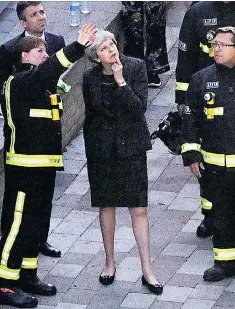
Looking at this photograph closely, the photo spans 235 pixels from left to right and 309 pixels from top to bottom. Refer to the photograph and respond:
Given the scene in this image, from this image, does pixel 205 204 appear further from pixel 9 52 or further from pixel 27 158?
pixel 9 52

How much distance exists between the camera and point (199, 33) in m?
10.8

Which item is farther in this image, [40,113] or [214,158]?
[214,158]

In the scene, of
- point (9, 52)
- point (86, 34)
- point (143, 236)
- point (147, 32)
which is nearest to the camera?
point (86, 34)

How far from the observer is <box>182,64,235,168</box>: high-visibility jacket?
9.91 meters

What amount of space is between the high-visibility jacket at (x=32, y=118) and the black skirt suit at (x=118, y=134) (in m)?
0.29

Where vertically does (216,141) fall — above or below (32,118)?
below

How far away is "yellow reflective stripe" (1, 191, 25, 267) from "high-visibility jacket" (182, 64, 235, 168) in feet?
4.12

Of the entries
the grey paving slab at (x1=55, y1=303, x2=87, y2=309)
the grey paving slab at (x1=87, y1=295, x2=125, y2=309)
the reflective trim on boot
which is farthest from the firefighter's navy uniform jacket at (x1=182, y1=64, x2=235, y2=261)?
the reflective trim on boot

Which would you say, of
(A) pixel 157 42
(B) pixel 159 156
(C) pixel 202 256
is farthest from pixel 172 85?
(C) pixel 202 256

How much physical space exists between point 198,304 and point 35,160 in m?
1.52

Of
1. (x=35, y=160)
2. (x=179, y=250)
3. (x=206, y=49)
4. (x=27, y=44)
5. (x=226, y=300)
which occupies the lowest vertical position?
(x=179, y=250)

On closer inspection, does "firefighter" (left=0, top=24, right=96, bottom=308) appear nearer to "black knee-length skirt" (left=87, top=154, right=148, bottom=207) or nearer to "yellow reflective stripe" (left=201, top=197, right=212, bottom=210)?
"black knee-length skirt" (left=87, top=154, right=148, bottom=207)

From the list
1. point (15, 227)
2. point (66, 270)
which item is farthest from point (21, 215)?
point (66, 270)

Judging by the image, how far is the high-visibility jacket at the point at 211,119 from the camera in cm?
991
